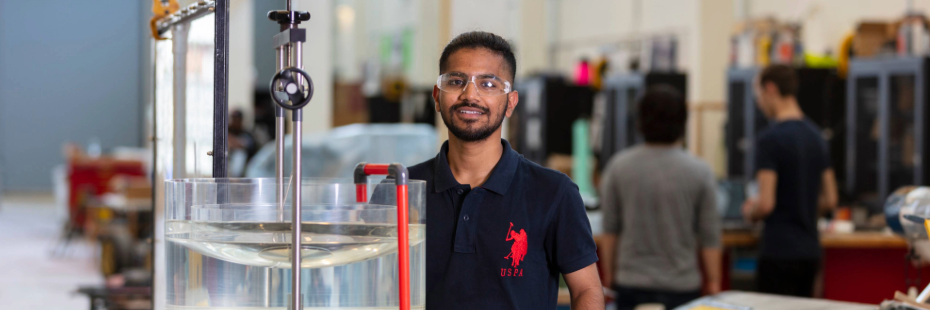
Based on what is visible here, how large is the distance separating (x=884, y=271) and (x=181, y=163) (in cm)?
361

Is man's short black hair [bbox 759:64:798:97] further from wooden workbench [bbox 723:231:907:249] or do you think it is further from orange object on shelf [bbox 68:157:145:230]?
orange object on shelf [bbox 68:157:145:230]

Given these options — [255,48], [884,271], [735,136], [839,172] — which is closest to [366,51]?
[255,48]

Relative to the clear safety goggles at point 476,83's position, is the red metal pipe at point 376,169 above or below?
below

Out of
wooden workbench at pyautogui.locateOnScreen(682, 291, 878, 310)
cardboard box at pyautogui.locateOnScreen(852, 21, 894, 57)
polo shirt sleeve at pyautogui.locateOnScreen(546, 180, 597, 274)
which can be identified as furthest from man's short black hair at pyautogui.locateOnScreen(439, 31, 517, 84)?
cardboard box at pyautogui.locateOnScreen(852, 21, 894, 57)

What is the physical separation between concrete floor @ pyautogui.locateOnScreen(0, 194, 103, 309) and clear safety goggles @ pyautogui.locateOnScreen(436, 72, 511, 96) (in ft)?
10.6

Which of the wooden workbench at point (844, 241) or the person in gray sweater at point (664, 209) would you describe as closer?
the person in gray sweater at point (664, 209)

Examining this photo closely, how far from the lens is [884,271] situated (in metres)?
3.95

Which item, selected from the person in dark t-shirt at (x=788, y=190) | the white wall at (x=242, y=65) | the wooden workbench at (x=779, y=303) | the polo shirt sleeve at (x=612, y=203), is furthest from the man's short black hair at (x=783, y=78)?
the white wall at (x=242, y=65)

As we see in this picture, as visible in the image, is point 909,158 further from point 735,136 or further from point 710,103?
point 710,103

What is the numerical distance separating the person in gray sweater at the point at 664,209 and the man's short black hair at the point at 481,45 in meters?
1.52

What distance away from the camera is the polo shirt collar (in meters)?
1.39

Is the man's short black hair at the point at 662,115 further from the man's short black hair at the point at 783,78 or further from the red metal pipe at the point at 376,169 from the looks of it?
the red metal pipe at the point at 376,169

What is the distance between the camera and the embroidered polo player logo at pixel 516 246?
4.44 feet

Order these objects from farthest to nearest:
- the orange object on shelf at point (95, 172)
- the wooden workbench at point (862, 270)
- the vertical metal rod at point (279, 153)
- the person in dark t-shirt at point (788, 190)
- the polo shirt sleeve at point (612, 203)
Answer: the orange object on shelf at point (95, 172)
the wooden workbench at point (862, 270)
the person in dark t-shirt at point (788, 190)
the polo shirt sleeve at point (612, 203)
the vertical metal rod at point (279, 153)
